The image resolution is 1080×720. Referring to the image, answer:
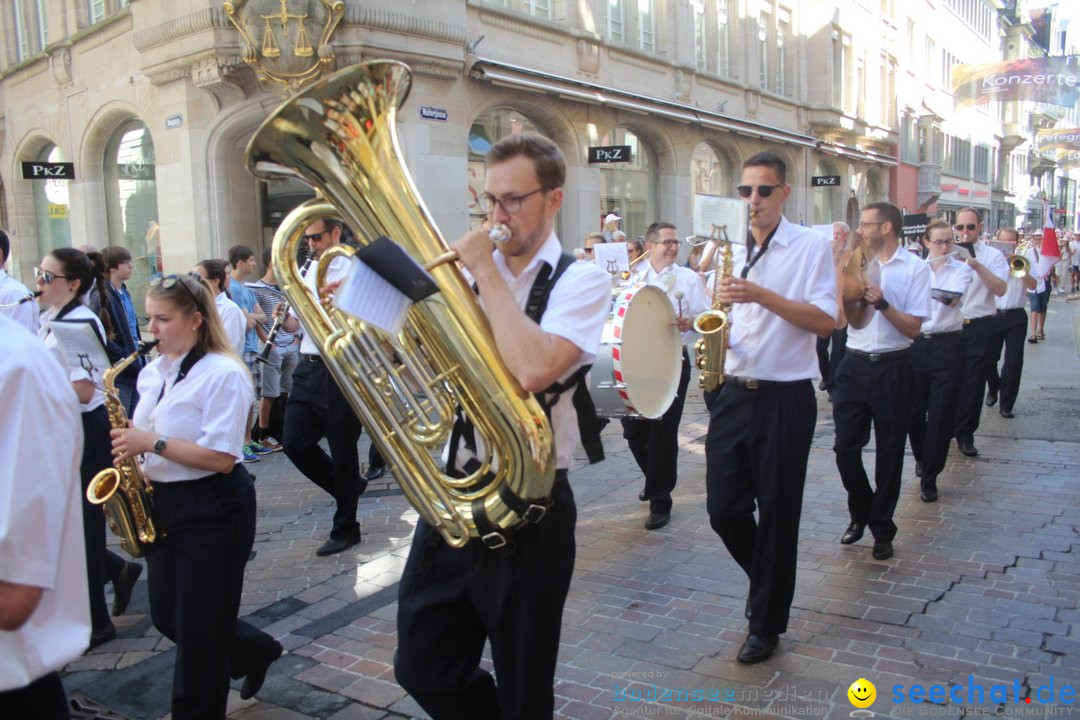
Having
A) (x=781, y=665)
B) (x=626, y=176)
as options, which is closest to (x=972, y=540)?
(x=781, y=665)

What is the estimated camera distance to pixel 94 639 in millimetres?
4168

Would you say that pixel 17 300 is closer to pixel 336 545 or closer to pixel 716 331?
pixel 336 545

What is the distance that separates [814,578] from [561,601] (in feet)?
8.84

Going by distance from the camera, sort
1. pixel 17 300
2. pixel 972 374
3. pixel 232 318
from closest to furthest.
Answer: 1. pixel 17 300
2. pixel 232 318
3. pixel 972 374

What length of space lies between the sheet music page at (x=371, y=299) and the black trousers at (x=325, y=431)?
3332 millimetres

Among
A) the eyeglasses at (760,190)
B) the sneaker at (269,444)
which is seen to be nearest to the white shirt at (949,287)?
the eyeglasses at (760,190)

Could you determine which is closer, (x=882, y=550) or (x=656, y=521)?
(x=882, y=550)

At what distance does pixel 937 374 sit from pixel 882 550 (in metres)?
2.11

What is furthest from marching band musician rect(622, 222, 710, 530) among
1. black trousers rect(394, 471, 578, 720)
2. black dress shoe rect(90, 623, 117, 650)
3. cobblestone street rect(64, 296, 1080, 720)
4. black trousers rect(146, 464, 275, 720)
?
black dress shoe rect(90, 623, 117, 650)

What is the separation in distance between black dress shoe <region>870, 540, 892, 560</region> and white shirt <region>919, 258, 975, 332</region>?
2.33 meters

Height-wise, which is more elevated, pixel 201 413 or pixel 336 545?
pixel 201 413

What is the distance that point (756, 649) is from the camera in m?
3.68

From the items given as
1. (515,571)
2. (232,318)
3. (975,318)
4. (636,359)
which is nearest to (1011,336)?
(975,318)

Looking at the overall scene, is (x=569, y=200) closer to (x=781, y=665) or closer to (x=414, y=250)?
(x=781, y=665)
